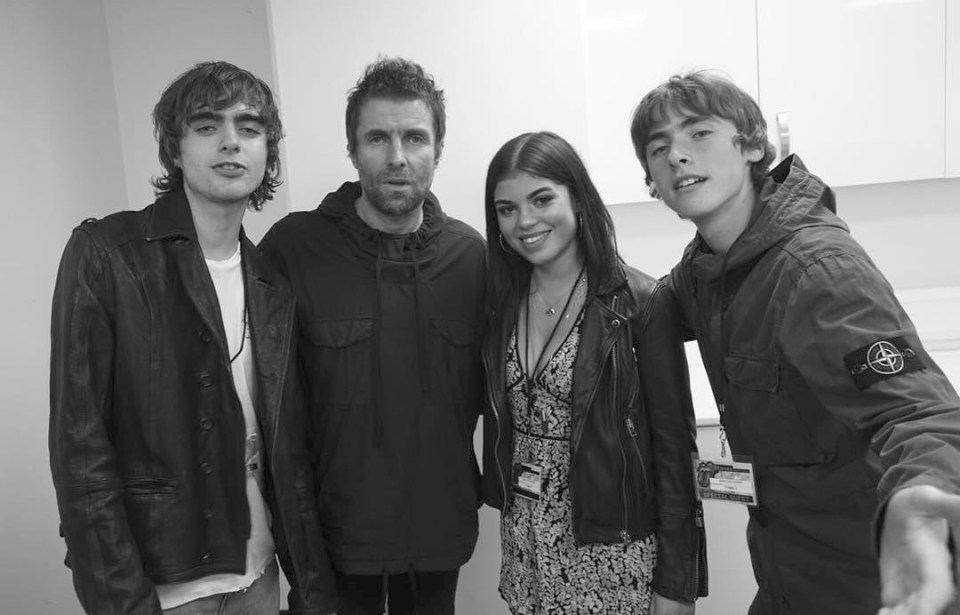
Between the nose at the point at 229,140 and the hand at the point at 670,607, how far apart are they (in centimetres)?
128

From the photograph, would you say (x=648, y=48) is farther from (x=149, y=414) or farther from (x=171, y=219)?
(x=149, y=414)

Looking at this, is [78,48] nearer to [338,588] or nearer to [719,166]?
[338,588]

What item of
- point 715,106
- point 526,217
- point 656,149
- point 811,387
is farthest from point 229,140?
point 811,387

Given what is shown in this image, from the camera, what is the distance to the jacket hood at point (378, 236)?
1599 millimetres

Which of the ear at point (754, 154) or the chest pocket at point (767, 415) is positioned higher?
the ear at point (754, 154)

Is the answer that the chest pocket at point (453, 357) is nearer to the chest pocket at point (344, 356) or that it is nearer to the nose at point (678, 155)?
the chest pocket at point (344, 356)

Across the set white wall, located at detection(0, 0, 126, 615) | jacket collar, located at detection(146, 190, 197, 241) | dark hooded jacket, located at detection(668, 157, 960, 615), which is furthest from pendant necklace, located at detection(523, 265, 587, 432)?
white wall, located at detection(0, 0, 126, 615)

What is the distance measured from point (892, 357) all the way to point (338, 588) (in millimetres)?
1324

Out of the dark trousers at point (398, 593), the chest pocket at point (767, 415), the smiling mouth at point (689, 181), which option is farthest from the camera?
the dark trousers at point (398, 593)

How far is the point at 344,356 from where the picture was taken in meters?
1.56

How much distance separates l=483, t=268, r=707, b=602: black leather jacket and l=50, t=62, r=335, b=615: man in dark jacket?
2.07 ft

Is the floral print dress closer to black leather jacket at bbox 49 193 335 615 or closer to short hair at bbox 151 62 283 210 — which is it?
black leather jacket at bbox 49 193 335 615

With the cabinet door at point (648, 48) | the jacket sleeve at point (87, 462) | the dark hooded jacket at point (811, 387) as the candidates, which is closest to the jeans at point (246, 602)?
the jacket sleeve at point (87, 462)

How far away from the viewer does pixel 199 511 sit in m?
1.31
